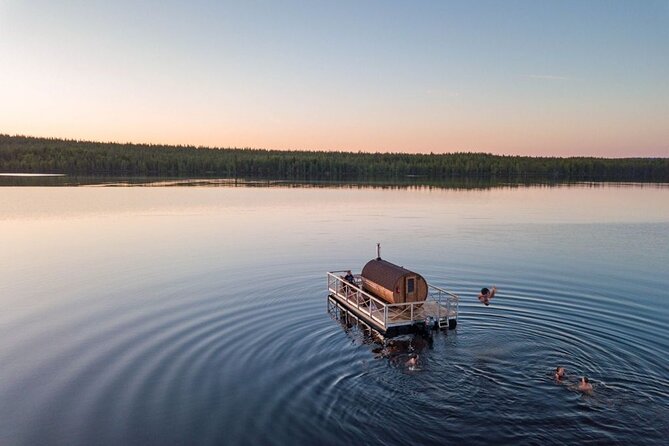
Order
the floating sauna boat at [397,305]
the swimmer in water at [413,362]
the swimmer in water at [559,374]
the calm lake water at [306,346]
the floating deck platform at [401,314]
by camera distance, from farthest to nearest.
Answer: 1. the floating sauna boat at [397,305]
2. the floating deck platform at [401,314]
3. the swimmer in water at [413,362]
4. the swimmer in water at [559,374]
5. the calm lake water at [306,346]

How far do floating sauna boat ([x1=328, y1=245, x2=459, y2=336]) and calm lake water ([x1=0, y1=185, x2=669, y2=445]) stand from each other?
103 centimetres

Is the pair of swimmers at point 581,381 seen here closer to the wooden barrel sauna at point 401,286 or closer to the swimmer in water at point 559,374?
the swimmer in water at point 559,374

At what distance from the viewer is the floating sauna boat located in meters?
28.8

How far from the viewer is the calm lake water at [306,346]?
62.3 ft

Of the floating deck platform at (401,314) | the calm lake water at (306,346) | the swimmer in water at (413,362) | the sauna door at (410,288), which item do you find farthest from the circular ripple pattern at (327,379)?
the sauna door at (410,288)

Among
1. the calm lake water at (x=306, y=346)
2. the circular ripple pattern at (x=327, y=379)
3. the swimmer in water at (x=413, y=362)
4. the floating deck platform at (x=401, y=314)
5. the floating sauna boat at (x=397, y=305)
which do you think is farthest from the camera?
the floating sauna boat at (x=397, y=305)

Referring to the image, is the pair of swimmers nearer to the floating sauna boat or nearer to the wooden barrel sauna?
the floating sauna boat

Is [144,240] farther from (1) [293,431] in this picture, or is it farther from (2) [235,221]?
(1) [293,431]

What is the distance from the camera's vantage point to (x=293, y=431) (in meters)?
18.6

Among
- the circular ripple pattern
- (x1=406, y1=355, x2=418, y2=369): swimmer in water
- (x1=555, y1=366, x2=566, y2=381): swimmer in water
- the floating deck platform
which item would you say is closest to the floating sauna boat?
the floating deck platform

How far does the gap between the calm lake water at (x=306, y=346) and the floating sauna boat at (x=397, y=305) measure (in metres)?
1.03

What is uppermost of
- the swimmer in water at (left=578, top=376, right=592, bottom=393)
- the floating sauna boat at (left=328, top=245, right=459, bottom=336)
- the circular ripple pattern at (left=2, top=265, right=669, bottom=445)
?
the floating sauna boat at (left=328, top=245, right=459, bottom=336)

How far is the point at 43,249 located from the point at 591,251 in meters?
64.8

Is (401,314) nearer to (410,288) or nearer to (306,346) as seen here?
(410,288)
